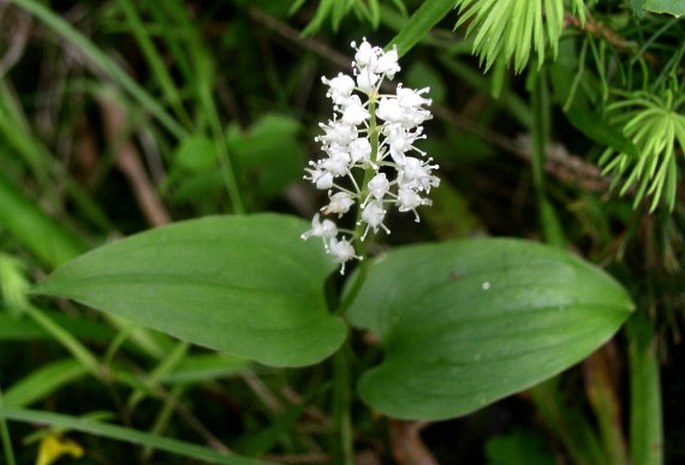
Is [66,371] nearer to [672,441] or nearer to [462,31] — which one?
[462,31]

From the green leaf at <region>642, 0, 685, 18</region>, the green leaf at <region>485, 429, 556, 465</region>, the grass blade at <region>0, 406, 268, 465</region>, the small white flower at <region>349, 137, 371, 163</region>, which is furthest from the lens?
the green leaf at <region>485, 429, 556, 465</region>

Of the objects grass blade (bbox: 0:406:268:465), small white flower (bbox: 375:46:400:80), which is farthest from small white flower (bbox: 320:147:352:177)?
grass blade (bbox: 0:406:268:465)

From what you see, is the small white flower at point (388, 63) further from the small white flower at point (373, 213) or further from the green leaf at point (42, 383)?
the green leaf at point (42, 383)

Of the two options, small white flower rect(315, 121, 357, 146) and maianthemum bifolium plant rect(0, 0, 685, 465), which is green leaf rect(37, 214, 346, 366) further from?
small white flower rect(315, 121, 357, 146)

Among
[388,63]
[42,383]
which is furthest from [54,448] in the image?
[388,63]

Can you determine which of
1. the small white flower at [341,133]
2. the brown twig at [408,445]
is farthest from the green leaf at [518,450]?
the small white flower at [341,133]

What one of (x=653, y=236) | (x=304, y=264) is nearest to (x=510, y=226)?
(x=653, y=236)
